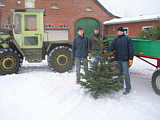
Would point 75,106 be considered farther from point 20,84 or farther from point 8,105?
point 20,84

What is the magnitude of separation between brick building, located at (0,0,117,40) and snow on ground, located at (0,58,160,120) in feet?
38.6

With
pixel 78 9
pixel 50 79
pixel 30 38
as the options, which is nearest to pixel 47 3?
pixel 78 9

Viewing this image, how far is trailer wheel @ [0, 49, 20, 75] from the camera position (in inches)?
269

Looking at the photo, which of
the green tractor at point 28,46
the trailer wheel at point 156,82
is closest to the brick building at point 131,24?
the green tractor at point 28,46

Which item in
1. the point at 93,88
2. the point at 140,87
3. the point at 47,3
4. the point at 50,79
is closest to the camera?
the point at 93,88

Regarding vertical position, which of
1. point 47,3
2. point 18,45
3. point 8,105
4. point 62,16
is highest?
point 47,3

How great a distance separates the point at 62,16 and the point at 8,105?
13.8 m

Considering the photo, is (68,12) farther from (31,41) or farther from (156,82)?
(156,82)

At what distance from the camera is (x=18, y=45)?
7137 mm

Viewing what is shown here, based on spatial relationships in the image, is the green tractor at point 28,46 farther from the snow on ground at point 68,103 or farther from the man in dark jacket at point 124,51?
the man in dark jacket at point 124,51

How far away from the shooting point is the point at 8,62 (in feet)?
22.7

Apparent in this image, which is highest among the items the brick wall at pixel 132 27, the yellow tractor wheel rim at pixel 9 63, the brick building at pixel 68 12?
the brick building at pixel 68 12

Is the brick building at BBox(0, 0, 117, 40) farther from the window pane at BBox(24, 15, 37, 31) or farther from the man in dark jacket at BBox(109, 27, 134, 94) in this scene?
the man in dark jacket at BBox(109, 27, 134, 94)

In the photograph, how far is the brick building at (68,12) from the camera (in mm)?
15742
